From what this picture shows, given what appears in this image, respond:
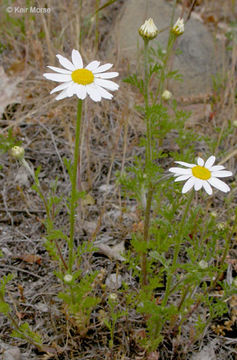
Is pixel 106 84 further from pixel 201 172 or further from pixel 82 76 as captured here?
pixel 201 172

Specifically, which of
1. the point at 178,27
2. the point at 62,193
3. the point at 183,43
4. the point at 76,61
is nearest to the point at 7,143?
the point at 62,193

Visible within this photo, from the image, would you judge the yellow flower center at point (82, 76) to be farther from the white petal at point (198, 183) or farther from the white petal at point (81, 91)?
the white petal at point (198, 183)

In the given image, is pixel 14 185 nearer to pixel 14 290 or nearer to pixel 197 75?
pixel 14 290

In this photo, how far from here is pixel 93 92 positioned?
1403 mm

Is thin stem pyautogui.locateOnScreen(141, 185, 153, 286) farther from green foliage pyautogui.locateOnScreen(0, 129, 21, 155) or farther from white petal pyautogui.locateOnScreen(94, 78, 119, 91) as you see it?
green foliage pyautogui.locateOnScreen(0, 129, 21, 155)

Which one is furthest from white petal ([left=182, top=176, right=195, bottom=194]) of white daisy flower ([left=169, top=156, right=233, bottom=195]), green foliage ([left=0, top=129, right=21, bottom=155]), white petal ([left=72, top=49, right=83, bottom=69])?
green foliage ([left=0, top=129, right=21, bottom=155])

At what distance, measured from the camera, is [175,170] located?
1.49 m

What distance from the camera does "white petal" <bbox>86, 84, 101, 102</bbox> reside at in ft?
4.49

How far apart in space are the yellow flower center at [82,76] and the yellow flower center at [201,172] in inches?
21.4

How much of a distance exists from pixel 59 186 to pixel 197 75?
208cm

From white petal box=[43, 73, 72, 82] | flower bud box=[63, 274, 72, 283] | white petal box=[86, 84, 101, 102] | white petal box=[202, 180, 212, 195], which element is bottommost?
flower bud box=[63, 274, 72, 283]

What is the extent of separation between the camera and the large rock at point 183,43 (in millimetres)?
3840

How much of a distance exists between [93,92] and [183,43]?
2.97 meters

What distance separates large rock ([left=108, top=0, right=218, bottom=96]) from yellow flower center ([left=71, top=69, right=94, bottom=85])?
2327mm
